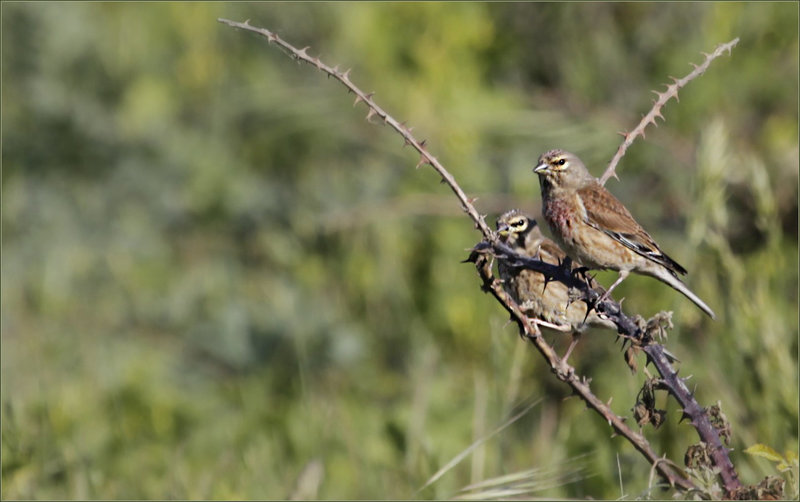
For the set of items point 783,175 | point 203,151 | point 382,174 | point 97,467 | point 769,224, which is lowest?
point 97,467

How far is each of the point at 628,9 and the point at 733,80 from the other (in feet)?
2.45

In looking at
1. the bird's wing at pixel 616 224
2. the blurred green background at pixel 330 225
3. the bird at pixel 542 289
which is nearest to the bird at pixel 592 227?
the bird's wing at pixel 616 224

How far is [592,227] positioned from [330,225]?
3.07m

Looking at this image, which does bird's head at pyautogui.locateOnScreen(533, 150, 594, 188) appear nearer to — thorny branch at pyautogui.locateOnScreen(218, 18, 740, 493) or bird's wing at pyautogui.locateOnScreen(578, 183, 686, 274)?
bird's wing at pyautogui.locateOnScreen(578, 183, 686, 274)

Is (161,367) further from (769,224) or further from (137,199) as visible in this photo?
→ (769,224)

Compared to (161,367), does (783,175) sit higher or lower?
higher

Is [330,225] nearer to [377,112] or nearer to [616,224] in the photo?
[616,224]

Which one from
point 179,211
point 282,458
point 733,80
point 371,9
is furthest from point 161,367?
point 733,80

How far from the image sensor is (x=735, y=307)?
3.09m

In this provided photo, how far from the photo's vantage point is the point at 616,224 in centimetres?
229

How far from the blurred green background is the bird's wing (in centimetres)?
81

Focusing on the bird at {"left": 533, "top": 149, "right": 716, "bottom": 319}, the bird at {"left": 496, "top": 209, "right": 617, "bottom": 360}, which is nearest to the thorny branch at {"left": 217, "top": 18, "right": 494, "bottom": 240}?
the bird at {"left": 533, "top": 149, "right": 716, "bottom": 319}

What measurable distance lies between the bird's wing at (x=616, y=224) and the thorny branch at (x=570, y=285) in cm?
32

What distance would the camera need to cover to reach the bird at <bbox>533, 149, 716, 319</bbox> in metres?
2.15
